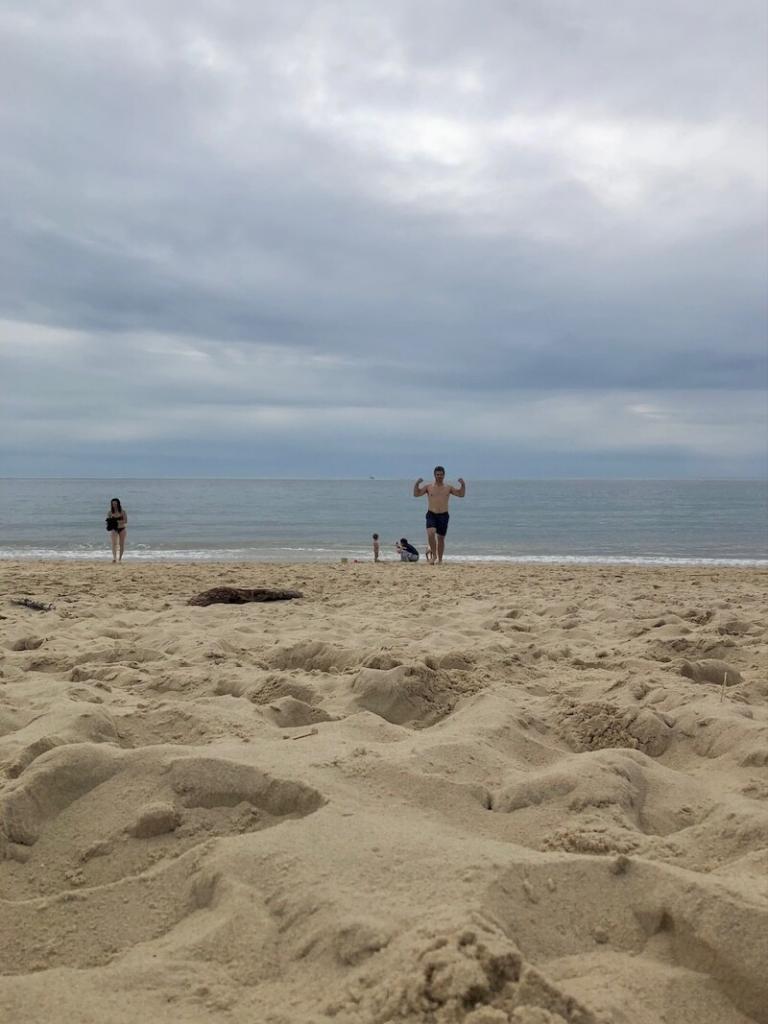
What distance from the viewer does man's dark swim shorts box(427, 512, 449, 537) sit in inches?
519

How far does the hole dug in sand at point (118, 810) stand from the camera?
2008 millimetres

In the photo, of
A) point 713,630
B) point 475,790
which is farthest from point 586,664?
point 475,790

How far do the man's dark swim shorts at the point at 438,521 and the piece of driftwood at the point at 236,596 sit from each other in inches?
237

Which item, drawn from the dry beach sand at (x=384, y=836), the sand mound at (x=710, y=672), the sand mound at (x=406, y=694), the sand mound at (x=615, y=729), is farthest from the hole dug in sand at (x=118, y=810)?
the sand mound at (x=710, y=672)

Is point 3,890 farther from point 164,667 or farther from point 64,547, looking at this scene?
point 64,547

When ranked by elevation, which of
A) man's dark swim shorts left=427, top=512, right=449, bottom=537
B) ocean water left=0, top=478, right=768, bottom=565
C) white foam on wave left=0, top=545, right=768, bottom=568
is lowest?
white foam on wave left=0, top=545, right=768, bottom=568

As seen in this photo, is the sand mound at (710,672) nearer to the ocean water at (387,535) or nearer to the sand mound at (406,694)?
the sand mound at (406,694)

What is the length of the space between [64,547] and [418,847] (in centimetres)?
2019

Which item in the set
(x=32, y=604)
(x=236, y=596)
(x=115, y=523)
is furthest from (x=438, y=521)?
(x=32, y=604)

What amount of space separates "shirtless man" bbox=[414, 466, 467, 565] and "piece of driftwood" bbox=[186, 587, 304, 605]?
5912 millimetres

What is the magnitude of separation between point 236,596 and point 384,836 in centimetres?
532

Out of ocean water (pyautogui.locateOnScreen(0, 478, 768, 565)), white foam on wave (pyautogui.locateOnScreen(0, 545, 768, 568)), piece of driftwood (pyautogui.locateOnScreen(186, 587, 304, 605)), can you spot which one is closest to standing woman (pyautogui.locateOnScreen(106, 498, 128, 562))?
white foam on wave (pyautogui.locateOnScreen(0, 545, 768, 568))

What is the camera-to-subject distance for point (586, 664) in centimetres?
421

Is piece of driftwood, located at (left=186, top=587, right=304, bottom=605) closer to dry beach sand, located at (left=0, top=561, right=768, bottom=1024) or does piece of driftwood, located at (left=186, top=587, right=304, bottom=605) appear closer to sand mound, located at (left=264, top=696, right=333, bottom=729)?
dry beach sand, located at (left=0, top=561, right=768, bottom=1024)
